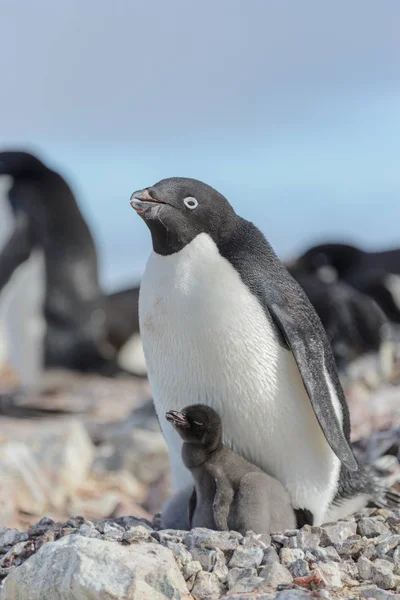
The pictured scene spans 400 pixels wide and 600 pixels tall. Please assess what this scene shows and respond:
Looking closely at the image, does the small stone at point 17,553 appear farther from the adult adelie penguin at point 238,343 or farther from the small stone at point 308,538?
the small stone at point 308,538

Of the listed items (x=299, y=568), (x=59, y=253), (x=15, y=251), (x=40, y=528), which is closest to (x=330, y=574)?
(x=299, y=568)

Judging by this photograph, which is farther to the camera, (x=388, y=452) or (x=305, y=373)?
(x=388, y=452)

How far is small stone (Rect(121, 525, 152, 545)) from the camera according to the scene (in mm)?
3496

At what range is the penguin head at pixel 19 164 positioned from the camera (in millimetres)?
11250

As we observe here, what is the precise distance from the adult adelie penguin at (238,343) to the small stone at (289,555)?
56 cm

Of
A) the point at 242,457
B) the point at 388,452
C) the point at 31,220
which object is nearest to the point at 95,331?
the point at 31,220

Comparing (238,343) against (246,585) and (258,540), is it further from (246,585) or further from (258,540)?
(246,585)

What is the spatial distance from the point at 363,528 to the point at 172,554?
1.00 meters

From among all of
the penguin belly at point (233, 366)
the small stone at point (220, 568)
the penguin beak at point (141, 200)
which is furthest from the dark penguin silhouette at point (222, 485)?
the penguin beak at point (141, 200)

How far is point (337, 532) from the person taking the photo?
12.6 feet

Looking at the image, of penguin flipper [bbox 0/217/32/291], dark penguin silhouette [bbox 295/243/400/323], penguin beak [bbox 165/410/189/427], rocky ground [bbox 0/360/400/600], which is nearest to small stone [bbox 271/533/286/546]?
rocky ground [bbox 0/360/400/600]

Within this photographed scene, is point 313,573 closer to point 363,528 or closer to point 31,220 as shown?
point 363,528

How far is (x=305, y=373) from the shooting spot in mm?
3982

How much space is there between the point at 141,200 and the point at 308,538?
1.45m
